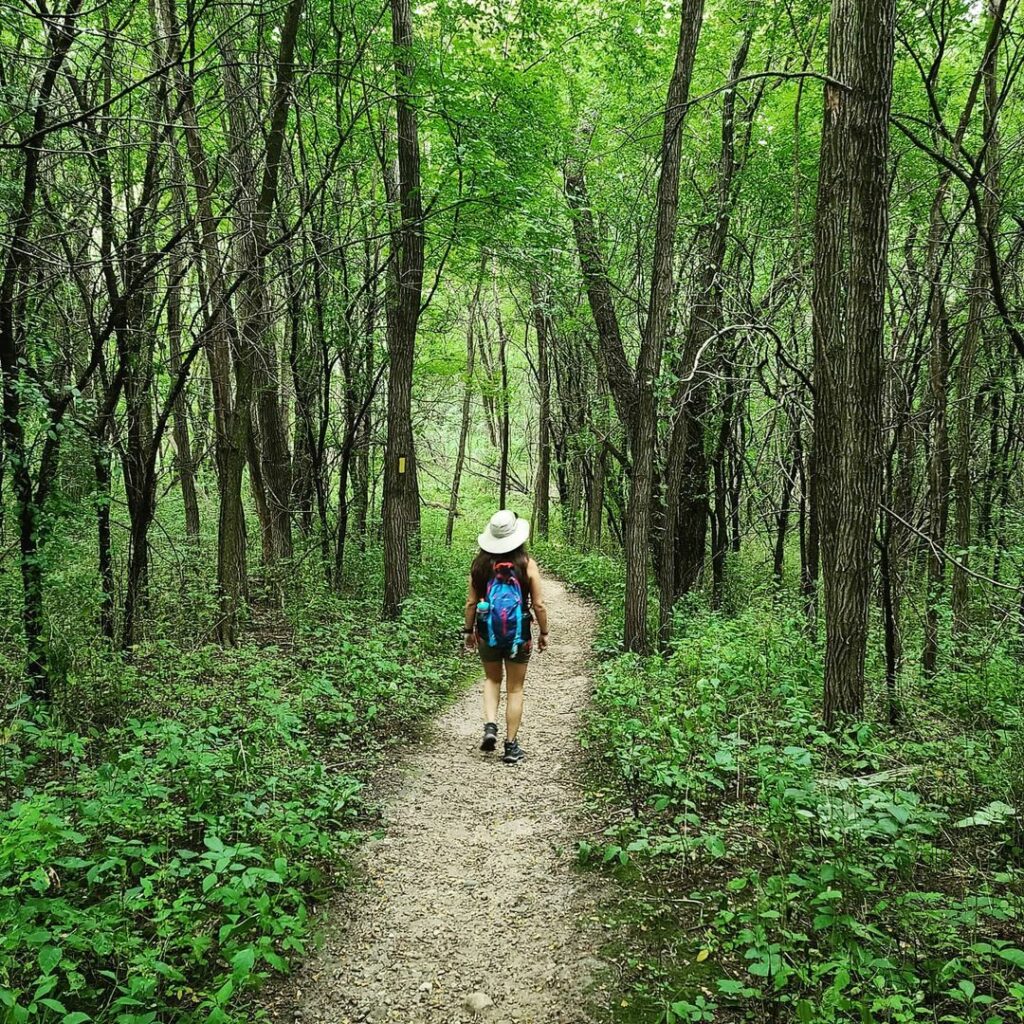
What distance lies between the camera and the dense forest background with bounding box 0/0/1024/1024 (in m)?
3.20

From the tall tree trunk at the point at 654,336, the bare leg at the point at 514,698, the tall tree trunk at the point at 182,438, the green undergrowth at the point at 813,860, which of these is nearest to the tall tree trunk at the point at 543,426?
the tall tree trunk at the point at 182,438

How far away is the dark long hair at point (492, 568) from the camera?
6.22 meters

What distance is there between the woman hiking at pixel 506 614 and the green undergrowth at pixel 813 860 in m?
0.97

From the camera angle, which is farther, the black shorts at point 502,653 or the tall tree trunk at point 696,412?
the tall tree trunk at point 696,412

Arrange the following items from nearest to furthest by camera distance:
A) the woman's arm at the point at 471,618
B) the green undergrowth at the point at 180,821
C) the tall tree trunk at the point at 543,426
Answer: the green undergrowth at the point at 180,821 < the woman's arm at the point at 471,618 < the tall tree trunk at the point at 543,426

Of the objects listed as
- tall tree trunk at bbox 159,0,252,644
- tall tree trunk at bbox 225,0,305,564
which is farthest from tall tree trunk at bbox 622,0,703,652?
tall tree trunk at bbox 159,0,252,644

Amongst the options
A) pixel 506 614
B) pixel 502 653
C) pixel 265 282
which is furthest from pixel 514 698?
pixel 265 282

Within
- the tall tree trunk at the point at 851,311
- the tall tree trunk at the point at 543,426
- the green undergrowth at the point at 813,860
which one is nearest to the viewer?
the green undergrowth at the point at 813,860

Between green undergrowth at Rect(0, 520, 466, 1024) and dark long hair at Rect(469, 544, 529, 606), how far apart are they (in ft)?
5.26

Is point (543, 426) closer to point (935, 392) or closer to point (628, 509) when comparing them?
point (628, 509)

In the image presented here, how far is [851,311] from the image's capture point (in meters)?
4.31

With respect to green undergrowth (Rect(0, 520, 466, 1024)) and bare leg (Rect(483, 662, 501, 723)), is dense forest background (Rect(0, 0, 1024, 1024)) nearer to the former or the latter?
green undergrowth (Rect(0, 520, 466, 1024))

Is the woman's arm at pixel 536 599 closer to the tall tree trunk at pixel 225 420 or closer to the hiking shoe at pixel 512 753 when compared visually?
the hiking shoe at pixel 512 753

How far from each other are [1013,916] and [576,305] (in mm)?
13450
